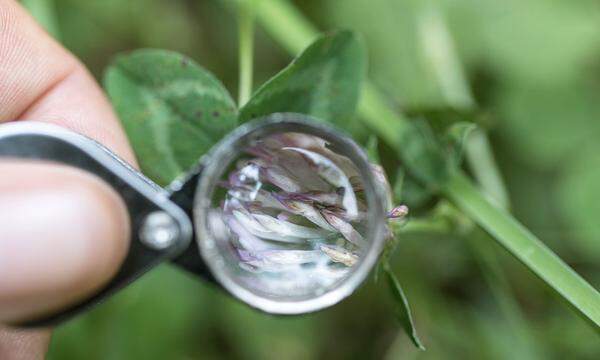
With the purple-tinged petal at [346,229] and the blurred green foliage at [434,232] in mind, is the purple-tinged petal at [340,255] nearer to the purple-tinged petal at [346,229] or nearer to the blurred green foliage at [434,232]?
the purple-tinged petal at [346,229]

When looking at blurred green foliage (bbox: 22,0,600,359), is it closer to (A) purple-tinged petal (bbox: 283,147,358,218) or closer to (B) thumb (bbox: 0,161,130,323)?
(A) purple-tinged petal (bbox: 283,147,358,218)

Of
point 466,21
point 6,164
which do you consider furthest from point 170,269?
point 6,164

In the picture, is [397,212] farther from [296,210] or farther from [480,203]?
[480,203]

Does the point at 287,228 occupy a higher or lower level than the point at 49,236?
lower

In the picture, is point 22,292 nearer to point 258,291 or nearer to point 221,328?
point 258,291

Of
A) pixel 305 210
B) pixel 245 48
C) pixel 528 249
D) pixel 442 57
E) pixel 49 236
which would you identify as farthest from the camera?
pixel 442 57

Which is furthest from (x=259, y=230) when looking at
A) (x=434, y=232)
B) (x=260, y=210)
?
(x=434, y=232)

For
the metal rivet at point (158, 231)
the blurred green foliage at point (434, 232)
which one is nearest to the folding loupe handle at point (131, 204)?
the metal rivet at point (158, 231)

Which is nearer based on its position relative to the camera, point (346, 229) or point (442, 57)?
point (346, 229)
